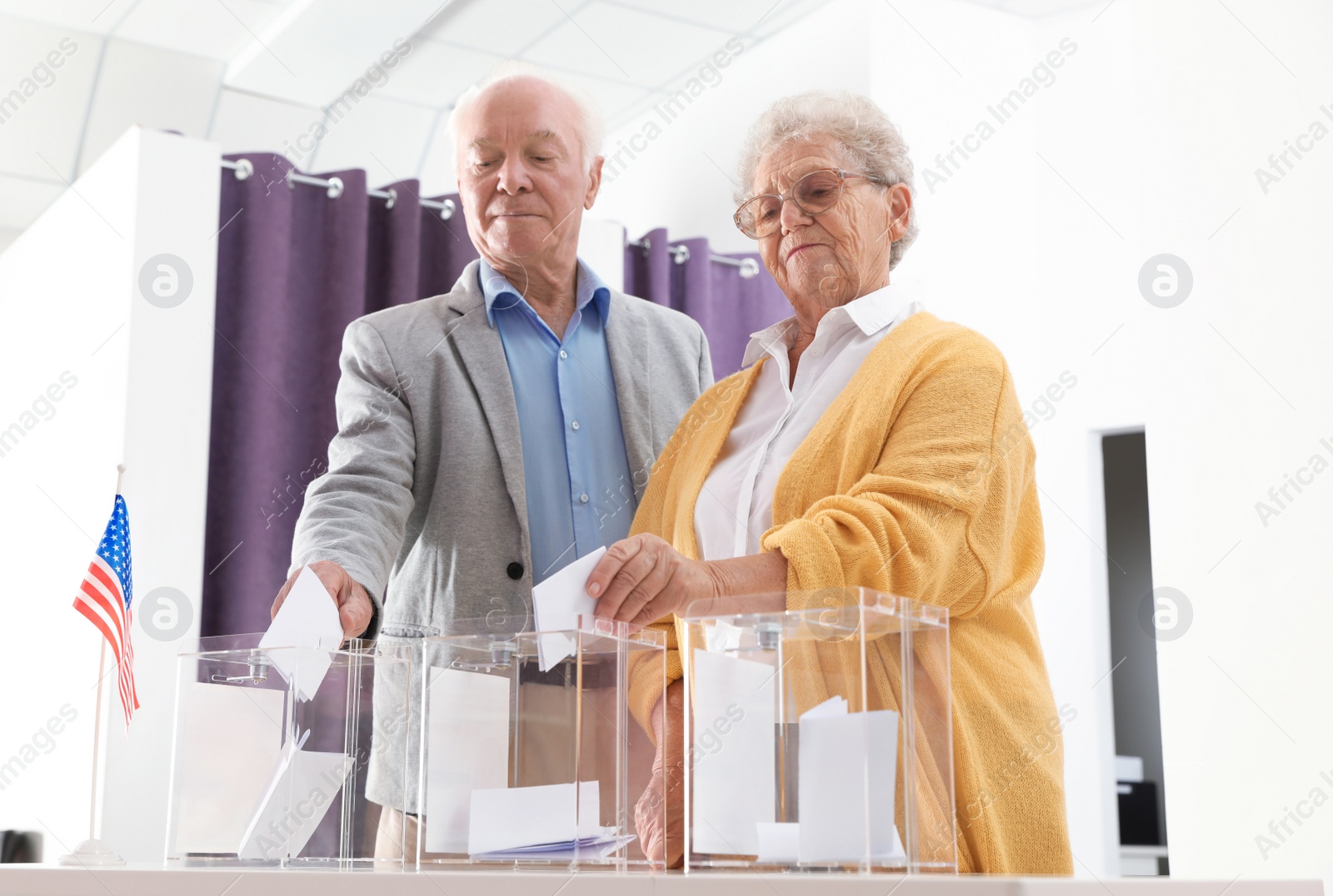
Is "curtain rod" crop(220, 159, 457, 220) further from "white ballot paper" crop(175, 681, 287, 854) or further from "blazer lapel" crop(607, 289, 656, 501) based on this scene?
"white ballot paper" crop(175, 681, 287, 854)

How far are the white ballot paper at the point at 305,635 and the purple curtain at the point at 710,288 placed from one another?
2202 millimetres

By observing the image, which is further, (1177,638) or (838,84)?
(838,84)

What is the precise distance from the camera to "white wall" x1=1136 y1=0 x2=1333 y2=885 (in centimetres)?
211

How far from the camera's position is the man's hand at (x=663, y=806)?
0.94 metres

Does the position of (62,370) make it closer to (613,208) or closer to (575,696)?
(613,208)

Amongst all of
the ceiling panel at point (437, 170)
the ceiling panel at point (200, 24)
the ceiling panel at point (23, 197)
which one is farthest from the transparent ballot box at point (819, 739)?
the ceiling panel at point (23, 197)

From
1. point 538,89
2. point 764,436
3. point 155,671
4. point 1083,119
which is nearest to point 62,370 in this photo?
point 155,671

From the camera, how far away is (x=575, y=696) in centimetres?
88

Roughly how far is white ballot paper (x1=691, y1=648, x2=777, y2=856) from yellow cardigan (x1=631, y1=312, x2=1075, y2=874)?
12cm

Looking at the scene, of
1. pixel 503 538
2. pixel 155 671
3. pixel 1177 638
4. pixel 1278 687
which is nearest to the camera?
pixel 503 538

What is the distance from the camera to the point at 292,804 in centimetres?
99

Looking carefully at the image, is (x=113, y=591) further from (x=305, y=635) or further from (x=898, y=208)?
(x=898, y=208)

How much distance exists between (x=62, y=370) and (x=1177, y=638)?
8.06 ft

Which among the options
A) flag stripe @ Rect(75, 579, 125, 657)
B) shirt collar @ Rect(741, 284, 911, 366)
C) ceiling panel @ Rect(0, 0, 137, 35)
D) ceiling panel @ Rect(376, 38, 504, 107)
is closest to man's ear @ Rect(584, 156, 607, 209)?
shirt collar @ Rect(741, 284, 911, 366)
